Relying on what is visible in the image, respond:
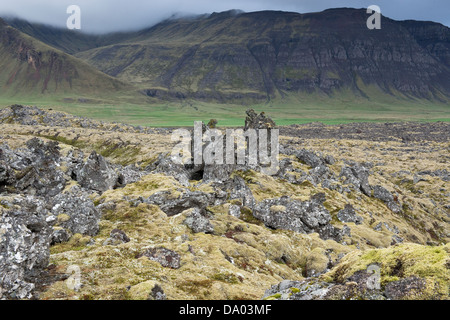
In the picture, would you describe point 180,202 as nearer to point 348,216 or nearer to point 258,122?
point 348,216

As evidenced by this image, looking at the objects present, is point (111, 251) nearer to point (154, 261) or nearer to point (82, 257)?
point (82, 257)

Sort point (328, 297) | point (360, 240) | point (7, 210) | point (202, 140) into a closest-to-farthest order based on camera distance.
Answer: point (328, 297) < point (7, 210) < point (360, 240) < point (202, 140)

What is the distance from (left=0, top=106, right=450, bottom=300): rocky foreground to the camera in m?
15.7

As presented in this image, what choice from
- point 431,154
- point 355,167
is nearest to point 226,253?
point 355,167

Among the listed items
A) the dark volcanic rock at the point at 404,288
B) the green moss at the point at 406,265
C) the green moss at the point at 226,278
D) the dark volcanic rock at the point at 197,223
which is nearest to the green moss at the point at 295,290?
the green moss at the point at 406,265

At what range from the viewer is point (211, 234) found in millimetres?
33781

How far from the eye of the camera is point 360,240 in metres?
44.5

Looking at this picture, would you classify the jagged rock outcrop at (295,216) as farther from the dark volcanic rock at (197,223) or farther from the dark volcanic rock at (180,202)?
the dark volcanic rock at (197,223)

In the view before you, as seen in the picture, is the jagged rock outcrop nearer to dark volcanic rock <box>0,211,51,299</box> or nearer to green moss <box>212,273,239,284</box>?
green moss <box>212,273,239,284</box>

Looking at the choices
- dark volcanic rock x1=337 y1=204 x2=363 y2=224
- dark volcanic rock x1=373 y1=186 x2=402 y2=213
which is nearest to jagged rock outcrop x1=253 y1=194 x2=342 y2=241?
dark volcanic rock x1=337 y1=204 x2=363 y2=224

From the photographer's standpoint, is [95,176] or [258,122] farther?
[258,122]

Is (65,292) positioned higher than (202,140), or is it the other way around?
(202,140)

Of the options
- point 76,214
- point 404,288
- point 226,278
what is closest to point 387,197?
point 226,278

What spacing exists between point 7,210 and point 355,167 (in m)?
76.5
